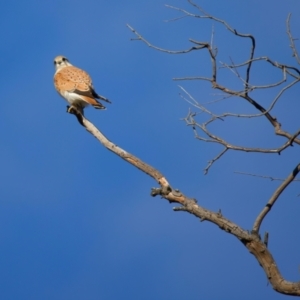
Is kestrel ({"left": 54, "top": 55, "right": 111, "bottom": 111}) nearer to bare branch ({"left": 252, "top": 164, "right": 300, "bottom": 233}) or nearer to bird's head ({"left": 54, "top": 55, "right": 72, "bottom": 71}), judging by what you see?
bird's head ({"left": 54, "top": 55, "right": 72, "bottom": 71})

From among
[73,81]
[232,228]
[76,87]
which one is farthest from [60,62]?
[232,228]

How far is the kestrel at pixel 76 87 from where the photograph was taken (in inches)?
272

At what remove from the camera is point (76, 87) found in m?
7.14

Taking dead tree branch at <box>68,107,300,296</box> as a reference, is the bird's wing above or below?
above

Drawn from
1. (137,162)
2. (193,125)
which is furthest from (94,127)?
(193,125)

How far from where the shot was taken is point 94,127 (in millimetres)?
5645

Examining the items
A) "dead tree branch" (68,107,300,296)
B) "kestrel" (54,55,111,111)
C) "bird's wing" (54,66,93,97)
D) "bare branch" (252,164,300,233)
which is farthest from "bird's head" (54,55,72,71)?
"bare branch" (252,164,300,233)

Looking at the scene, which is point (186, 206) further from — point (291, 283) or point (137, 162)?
point (291, 283)

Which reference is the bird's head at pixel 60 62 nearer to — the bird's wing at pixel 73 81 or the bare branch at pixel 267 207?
the bird's wing at pixel 73 81

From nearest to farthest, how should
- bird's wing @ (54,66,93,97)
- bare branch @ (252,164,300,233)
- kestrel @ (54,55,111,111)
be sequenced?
bare branch @ (252,164,300,233) < kestrel @ (54,55,111,111) < bird's wing @ (54,66,93,97)

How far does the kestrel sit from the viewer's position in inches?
272

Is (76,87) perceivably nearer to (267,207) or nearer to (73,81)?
(73,81)

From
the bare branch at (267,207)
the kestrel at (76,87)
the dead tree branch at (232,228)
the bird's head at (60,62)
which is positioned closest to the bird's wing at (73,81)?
the kestrel at (76,87)

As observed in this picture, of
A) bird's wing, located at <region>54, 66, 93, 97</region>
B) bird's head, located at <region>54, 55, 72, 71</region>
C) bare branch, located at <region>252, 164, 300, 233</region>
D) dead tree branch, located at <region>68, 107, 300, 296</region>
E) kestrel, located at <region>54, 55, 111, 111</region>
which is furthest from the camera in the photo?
bird's head, located at <region>54, 55, 72, 71</region>
